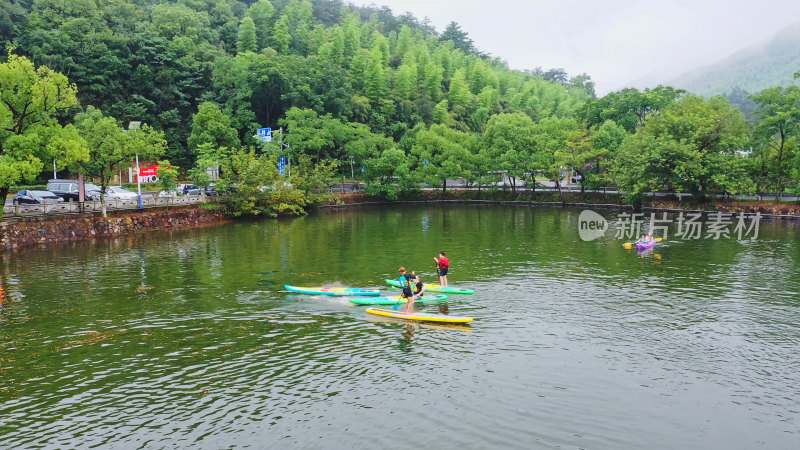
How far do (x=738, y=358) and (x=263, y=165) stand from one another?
51123 millimetres

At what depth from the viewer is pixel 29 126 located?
40938mm

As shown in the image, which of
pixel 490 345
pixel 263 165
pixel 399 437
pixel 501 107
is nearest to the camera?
pixel 399 437

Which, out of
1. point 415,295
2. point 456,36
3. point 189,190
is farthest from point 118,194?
point 456,36

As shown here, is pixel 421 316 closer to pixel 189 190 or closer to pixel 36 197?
pixel 36 197

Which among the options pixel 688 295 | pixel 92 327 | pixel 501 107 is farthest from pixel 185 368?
pixel 501 107

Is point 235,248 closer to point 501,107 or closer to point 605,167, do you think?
point 605,167

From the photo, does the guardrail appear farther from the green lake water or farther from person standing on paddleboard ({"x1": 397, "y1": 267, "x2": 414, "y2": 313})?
person standing on paddleboard ({"x1": 397, "y1": 267, "x2": 414, "y2": 313})

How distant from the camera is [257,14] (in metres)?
116

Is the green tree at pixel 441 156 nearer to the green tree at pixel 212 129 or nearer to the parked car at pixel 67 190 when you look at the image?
the green tree at pixel 212 129

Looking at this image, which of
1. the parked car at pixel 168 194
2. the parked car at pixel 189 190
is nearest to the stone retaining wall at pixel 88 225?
the parked car at pixel 168 194

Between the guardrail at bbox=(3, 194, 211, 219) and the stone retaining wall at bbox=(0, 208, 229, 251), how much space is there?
0.68m

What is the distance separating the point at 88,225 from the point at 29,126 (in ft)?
29.4

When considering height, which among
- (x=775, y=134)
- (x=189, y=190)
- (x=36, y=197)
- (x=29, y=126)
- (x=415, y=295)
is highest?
(x=775, y=134)

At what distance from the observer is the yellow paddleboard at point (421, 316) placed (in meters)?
22.9
